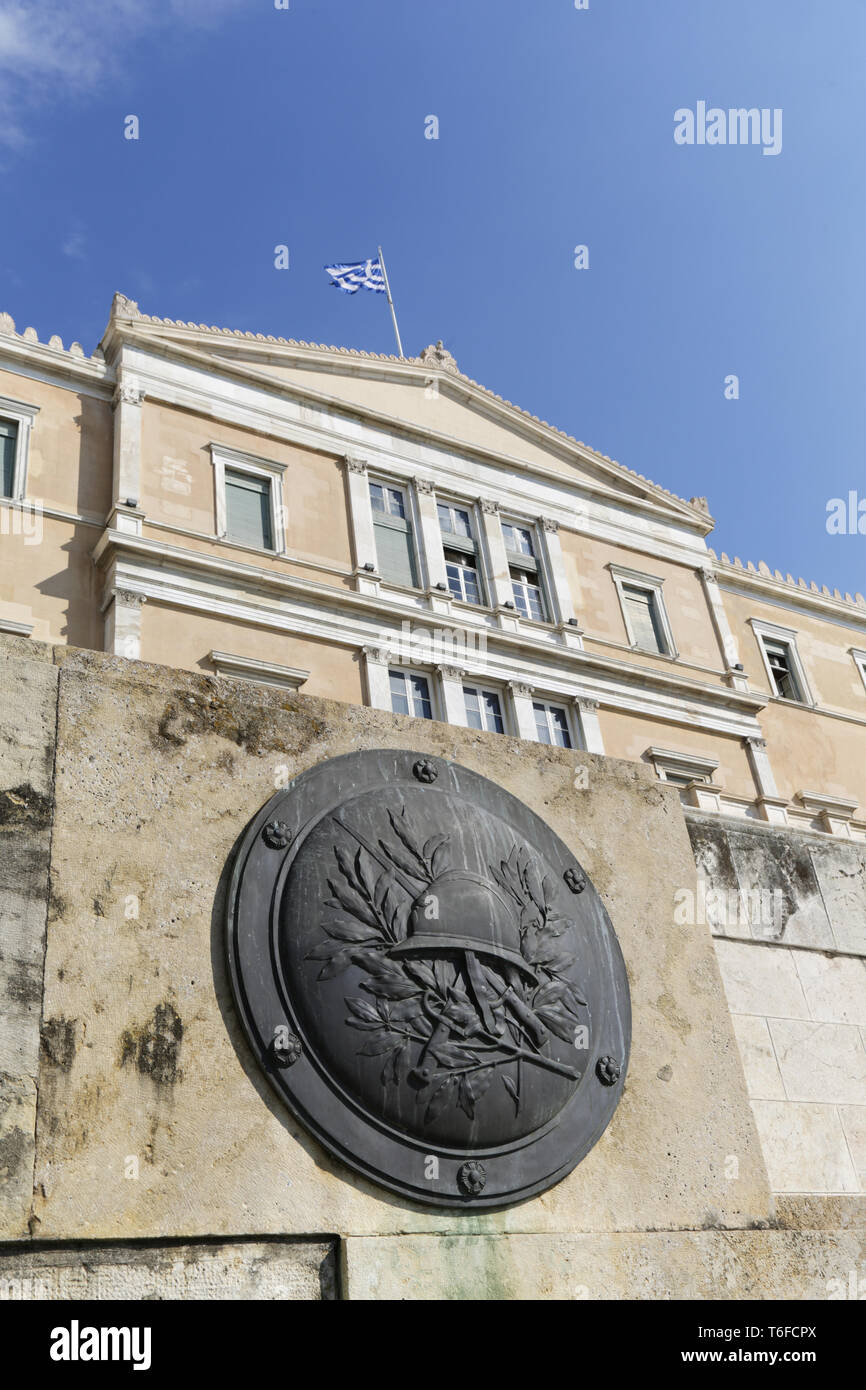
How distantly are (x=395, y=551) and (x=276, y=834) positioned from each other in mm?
20118

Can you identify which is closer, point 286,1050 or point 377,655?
point 286,1050

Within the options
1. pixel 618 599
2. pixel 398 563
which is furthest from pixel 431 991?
pixel 618 599

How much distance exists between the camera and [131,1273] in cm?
275

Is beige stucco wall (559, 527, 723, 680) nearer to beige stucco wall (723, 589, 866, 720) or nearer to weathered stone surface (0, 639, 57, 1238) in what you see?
beige stucco wall (723, 589, 866, 720)

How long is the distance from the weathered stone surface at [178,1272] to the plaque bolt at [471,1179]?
401mm

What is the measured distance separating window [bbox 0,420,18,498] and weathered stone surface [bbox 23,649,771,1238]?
1709cm

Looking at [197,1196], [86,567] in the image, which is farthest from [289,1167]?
[86,567]

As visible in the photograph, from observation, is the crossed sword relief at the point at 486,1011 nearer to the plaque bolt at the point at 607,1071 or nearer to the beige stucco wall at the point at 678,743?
the plaque bolt at the point at 607,1071

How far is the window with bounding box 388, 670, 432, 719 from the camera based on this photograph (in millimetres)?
21000

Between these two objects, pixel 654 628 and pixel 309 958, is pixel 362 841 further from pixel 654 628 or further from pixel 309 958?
pixel 654 628

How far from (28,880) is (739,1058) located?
2.38m

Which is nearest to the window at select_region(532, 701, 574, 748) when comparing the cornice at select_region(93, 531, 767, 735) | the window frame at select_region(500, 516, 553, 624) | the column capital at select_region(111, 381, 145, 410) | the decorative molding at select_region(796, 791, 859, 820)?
the cornice at select_region(93, 531, 767, 735)

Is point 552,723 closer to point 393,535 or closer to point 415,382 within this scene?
point 393,535

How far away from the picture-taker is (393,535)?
77.2 ft
